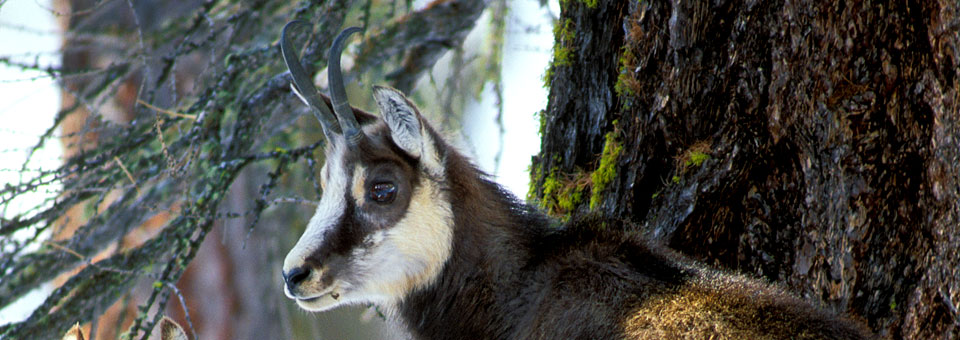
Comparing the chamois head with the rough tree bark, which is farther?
the chamois head

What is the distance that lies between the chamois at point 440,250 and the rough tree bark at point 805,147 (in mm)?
296

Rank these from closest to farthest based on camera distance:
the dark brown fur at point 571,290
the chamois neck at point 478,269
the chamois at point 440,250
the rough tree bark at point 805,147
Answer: the dark brown fur at point 571,290, the rough tree bark at point 805,147, the chamois at point 440,250, the chamois neck at point 478,269

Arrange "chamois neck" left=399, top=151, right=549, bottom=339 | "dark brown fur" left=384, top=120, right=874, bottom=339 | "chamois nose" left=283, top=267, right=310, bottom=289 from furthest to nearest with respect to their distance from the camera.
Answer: "chamois neck" left=399, top=151, right=549, bottom=339 < "chamois nose" left=283, top=267, right=310, bottom=289 < "dark brown fur" left=384, top=120, right=874, bottom=339

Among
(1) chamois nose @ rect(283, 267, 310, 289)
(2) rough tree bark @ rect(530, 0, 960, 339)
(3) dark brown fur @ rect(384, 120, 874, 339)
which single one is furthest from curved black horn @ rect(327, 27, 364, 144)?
(2) rough tree bark @ rect(530, 0, 960, 339)

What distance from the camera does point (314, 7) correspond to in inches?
186

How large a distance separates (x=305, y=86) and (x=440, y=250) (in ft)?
2.67

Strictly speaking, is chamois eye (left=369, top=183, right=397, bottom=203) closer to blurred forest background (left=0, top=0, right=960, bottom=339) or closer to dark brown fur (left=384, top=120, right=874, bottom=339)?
dark brown fur (left=384, top=120, right=874, bottom=339)

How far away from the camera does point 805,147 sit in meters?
3.27

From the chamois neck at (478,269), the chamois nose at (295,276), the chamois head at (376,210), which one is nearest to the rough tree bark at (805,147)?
the chamois neck at (478,269)

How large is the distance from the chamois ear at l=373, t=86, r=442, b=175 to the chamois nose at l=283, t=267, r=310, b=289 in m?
0.61

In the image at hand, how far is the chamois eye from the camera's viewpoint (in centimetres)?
353

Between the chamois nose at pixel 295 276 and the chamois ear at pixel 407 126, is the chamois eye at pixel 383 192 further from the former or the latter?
the chamois nose at pixel 295 276

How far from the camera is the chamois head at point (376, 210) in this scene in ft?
11.3

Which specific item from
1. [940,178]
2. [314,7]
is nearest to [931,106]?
[940,178]
